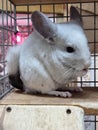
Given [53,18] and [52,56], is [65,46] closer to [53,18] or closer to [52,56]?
[52,56]

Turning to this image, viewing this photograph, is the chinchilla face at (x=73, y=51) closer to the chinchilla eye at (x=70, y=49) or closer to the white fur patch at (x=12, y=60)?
the chinchilla eye at (x=70, y=49)

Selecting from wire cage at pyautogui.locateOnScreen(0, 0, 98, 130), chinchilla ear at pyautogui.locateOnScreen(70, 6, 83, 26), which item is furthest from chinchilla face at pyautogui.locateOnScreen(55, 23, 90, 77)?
wire cage at pyautogui.locateOnScreen(0, 0, 98, 130)

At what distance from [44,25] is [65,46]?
0.10 metres

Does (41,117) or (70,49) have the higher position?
(70,49)

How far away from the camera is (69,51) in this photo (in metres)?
1.04

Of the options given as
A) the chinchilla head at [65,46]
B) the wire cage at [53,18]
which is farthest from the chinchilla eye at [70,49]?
the wire cage at [53,18]

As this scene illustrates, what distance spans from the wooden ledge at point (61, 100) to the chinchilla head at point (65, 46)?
0.09 metres

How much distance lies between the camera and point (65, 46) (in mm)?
1044

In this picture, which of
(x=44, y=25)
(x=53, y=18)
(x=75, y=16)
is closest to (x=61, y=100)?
(x=44, y=25)

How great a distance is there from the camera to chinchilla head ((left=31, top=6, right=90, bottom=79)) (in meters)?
1.02

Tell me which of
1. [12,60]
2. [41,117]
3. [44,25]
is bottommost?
[41,117]

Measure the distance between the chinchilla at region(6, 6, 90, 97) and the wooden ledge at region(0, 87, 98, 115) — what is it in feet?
0.15

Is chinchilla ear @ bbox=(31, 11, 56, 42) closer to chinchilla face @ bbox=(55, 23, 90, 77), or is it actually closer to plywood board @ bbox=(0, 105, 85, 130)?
chinchilla face @ bbox=(55, 23, 90, 77)

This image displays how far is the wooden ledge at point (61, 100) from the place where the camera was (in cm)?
93
